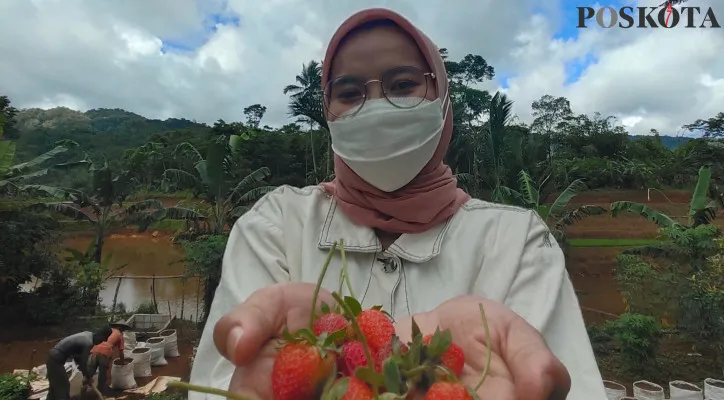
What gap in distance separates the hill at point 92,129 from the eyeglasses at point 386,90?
1374cm

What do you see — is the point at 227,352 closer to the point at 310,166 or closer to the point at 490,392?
the point at 490,392

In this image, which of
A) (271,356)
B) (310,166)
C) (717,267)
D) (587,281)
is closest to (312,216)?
(271,356)

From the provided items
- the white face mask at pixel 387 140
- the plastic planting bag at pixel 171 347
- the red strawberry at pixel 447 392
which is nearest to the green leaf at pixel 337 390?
the red strawberry at pixel 447 392

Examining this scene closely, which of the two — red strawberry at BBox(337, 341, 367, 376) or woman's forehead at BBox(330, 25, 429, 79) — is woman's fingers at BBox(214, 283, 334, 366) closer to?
red strawberry at BBox(337, 341, 367, 376)

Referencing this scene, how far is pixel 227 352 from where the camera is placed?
0.69 metres

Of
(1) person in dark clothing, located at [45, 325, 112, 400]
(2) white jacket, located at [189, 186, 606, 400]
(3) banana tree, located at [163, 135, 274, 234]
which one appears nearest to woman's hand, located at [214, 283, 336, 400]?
(2) white jacket, located at [189, 186, 606, 400]

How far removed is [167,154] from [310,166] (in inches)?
247

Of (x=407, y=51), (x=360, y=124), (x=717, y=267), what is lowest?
(x=717, y=267)

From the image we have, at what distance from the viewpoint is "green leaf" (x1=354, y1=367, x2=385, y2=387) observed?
62cm

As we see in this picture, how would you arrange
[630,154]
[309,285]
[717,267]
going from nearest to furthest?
1. [309,285]
2. [717,267]
3. [630,154]

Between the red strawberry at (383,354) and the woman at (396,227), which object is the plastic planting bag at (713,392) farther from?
the red strawberry at (383,354)

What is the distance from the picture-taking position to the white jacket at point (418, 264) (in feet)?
3.87

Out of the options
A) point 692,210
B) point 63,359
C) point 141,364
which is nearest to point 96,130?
point 141,364

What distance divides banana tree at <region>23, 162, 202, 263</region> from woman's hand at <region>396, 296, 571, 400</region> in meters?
10.1
